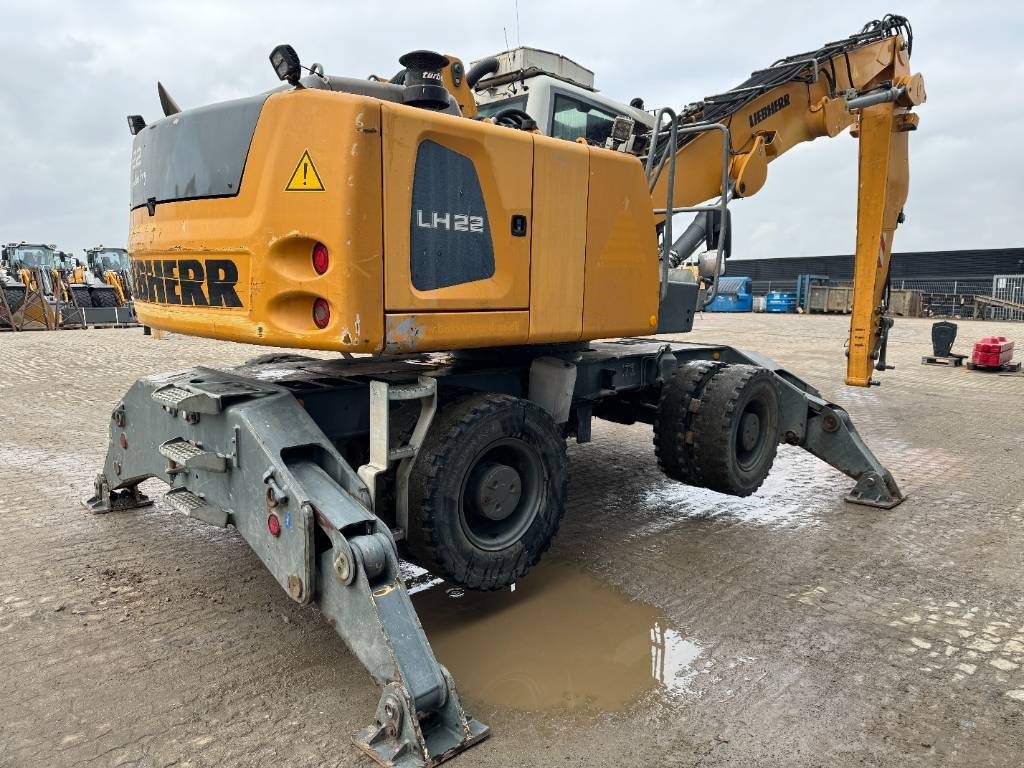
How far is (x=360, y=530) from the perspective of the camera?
2807 mm

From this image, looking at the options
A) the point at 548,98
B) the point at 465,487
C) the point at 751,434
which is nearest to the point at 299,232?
the point at 465,487

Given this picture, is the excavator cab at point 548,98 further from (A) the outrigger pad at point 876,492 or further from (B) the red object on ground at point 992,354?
(B) the red object on ground at point 992,354

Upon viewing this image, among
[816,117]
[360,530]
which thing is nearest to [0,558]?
[360,530]

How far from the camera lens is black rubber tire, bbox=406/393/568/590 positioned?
323cm

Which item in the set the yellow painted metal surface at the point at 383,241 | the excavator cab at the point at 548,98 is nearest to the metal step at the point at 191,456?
the yellow painted metal surface at the point at 383,241

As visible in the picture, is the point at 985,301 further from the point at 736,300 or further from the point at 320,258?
the point at 320,258

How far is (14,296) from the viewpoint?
68.5 ft

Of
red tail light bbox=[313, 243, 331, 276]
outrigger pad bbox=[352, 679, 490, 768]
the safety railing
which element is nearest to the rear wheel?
the safety railing

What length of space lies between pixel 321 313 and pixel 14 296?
881 inches

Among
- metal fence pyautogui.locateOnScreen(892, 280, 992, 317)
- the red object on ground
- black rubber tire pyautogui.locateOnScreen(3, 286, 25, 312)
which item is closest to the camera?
the red object on ground

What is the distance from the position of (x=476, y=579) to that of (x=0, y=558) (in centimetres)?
271

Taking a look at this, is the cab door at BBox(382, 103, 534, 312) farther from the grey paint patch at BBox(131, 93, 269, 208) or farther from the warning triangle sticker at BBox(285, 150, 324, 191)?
the grey paint patch at BBox(131, 93, 269, 208)

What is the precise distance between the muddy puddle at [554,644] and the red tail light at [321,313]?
1494 millimetres

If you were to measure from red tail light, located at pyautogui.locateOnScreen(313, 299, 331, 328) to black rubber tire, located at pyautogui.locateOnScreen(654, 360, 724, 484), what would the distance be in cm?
266
